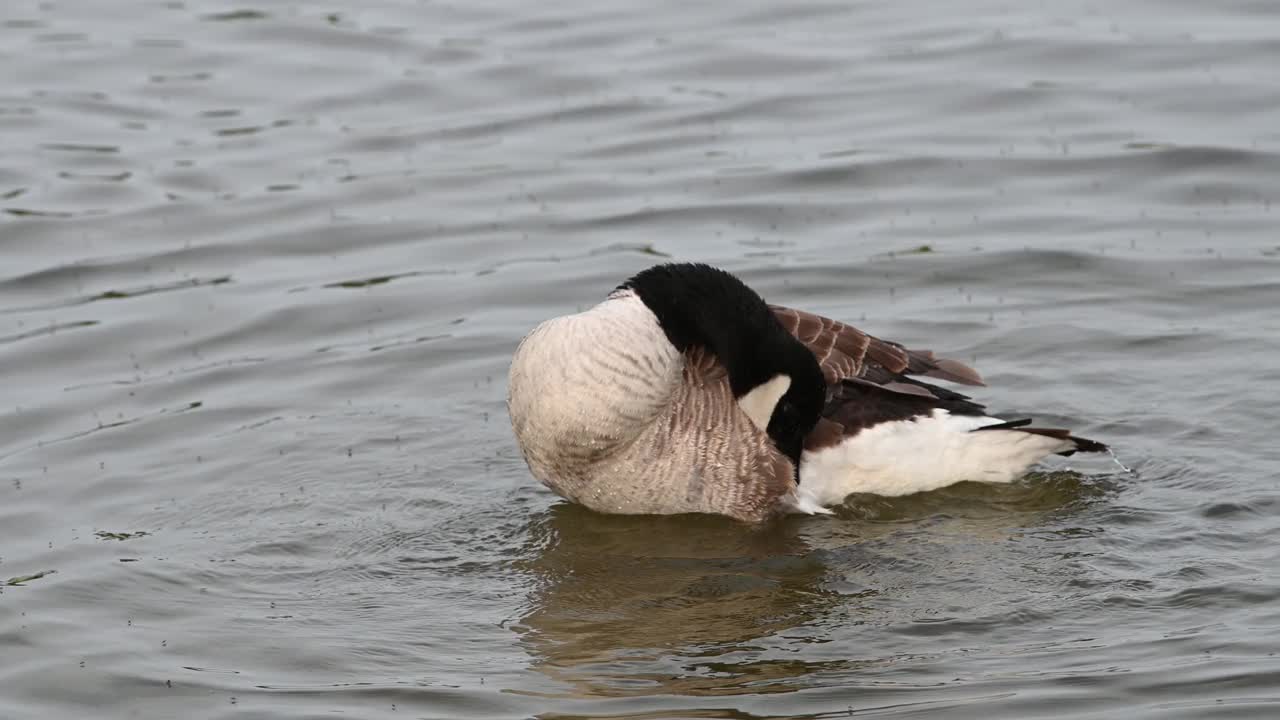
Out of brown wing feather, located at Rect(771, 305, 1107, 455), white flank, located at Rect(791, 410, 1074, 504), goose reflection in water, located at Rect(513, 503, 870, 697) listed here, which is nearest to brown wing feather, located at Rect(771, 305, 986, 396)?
brown wing feather, located at Rect(771, 305, 1107, 455)

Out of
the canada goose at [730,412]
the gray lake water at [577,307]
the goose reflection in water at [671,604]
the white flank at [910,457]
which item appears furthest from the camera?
the white flank at [910,457]

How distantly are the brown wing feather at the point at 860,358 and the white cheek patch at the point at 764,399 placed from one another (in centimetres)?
44

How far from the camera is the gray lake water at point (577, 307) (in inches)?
332

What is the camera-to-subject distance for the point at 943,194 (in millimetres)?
16109

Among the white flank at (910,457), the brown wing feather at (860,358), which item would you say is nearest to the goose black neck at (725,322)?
the brown wing feather at (860,358)

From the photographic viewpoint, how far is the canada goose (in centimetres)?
965

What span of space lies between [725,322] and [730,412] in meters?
0.53

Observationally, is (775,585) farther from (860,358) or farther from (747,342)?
(860,358)

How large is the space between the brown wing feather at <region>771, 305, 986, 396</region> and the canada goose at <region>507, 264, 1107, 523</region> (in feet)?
0.03

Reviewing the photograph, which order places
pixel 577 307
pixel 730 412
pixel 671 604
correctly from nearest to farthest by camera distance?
pixel 671 604 < pixel 730 412 < pixel 577 307

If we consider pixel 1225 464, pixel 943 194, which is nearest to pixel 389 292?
pixel 943 194

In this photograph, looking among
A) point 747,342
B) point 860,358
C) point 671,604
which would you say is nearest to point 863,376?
point 860,358

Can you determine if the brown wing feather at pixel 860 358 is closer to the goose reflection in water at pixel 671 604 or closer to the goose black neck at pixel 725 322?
the goose black neck at pixel 725 322

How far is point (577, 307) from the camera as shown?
1403cm
